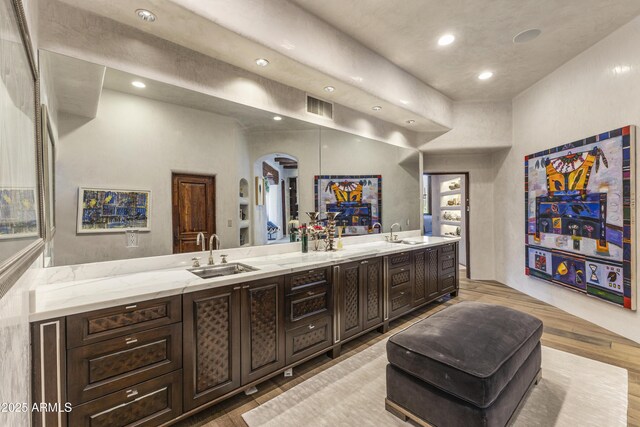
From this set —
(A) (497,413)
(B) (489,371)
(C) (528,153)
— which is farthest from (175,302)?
(C) (528,153)

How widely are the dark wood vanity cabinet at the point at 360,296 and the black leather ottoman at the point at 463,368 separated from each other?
87 centimetres

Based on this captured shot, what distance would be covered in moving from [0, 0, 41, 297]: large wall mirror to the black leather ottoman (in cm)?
189

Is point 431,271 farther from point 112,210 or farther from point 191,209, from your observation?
point 112,210

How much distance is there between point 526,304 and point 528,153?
92.3 inches

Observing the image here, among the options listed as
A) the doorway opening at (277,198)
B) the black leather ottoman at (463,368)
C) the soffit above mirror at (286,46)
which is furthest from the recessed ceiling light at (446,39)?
the black leather ottoman at (463,368)

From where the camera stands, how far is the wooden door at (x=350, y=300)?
9.04ft

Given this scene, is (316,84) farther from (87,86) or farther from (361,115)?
(87,86)

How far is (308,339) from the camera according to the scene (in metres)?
2.48

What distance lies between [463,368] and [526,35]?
3.51m

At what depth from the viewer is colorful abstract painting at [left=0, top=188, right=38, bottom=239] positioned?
0.70m

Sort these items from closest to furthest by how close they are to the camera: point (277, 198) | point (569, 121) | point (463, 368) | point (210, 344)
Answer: point (463, 368), point (210, 344), point (277, 198), point (569, 121)

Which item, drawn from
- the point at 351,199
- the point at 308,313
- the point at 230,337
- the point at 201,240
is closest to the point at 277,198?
the point at 201,240

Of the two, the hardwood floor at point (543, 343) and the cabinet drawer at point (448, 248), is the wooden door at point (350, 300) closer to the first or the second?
the hardwood floor at point (543, 343)

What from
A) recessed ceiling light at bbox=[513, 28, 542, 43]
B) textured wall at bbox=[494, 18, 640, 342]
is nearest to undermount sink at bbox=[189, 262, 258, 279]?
recessed ceiling light at bbox=[513, 28, 542, 43]
